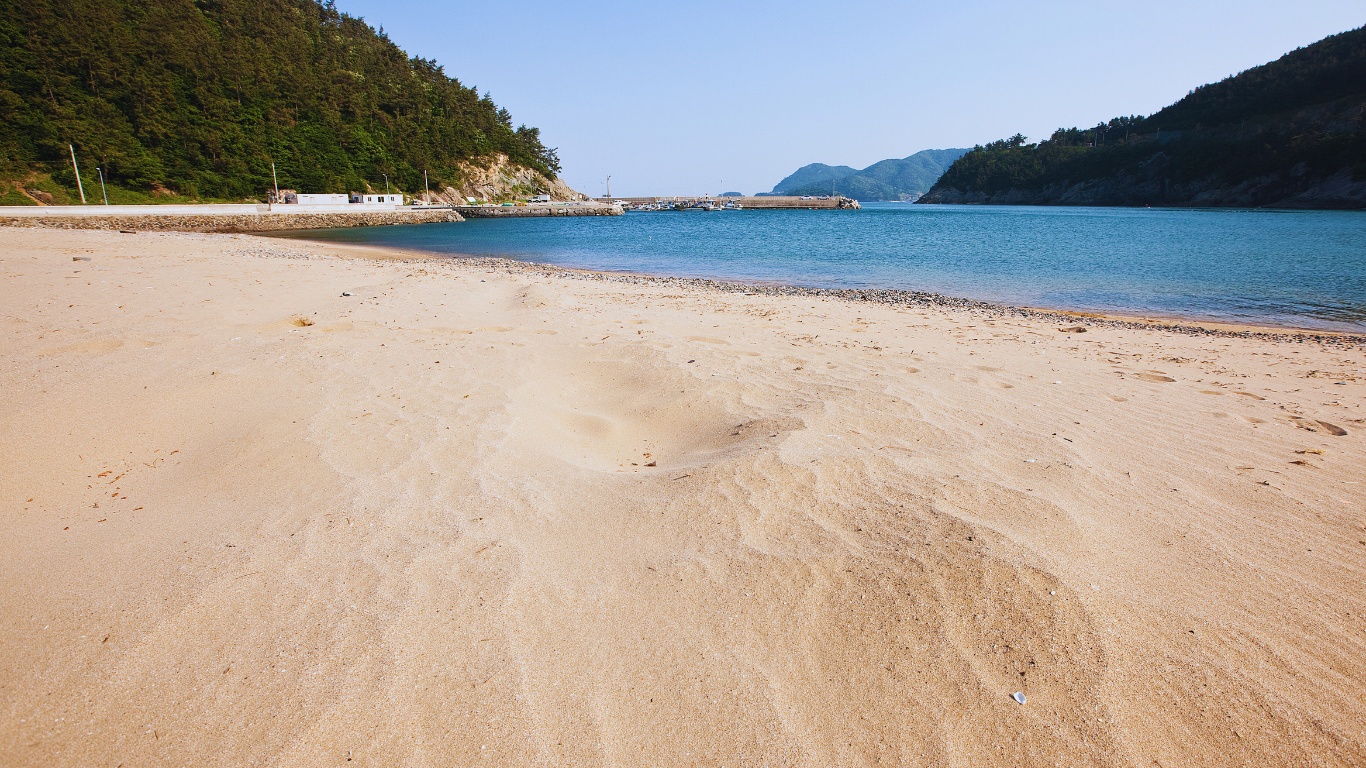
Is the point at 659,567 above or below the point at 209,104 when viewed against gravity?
below

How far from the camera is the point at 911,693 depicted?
194 cm

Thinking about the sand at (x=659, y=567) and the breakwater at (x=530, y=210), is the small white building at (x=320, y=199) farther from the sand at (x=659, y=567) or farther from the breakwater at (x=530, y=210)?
the sand at (x=659, y=567)

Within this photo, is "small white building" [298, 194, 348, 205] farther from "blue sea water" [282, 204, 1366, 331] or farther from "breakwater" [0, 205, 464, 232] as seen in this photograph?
"blue sea water" [282, 204, 1366, 331]

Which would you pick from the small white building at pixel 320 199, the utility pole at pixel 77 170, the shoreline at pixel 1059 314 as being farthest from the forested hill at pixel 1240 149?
the utility pole at pixel 77 170

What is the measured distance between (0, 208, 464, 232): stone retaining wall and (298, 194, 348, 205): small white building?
12.8 feet

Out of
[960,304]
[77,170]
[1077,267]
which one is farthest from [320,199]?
[1077,267]

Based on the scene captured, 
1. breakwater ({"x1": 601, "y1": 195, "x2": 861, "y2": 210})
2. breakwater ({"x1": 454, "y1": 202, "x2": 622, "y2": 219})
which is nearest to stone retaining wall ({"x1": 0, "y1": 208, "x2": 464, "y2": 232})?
breakwater ({"x1": 454, "y1": 202, "x2": 622, "y2": 219})

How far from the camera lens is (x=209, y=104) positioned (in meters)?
54.5

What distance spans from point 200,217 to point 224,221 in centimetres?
120

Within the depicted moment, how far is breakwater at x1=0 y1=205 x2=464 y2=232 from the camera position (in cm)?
2898

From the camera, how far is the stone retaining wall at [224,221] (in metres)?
28.3

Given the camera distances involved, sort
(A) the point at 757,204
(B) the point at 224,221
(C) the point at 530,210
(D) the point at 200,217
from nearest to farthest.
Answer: (D) the point at 200,217
(B) the point at 224,221
(C) the point at 530,210
(A) the point at 757,204

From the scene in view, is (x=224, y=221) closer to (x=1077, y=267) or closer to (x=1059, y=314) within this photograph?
(x=1059, y=314)

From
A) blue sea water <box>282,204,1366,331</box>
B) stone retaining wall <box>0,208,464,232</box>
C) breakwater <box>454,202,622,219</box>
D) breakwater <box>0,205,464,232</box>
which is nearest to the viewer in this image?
blue sea water <box>282,204,1366,331</box>
